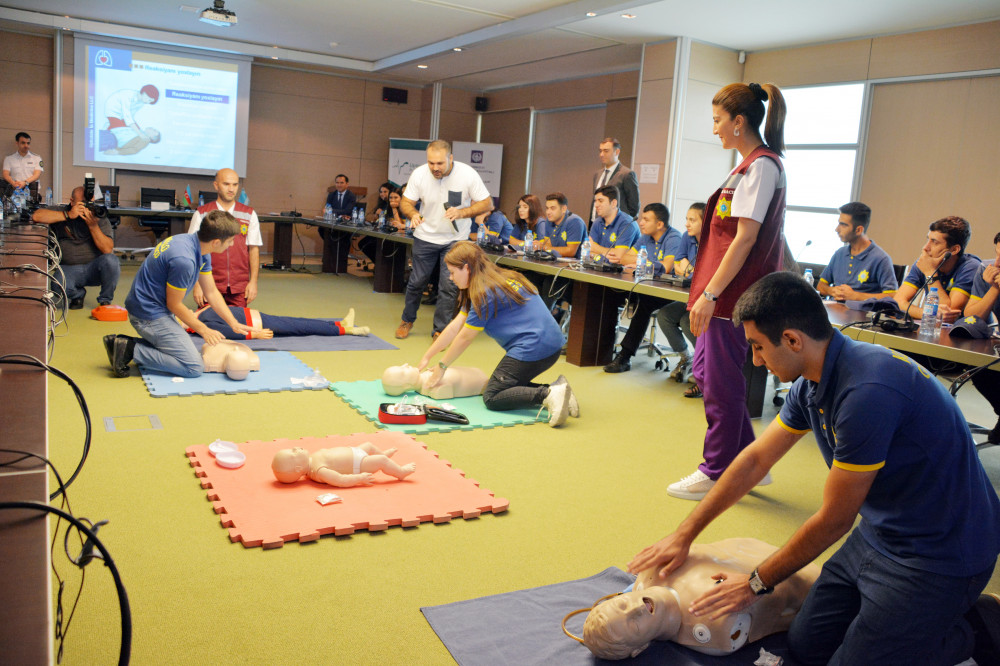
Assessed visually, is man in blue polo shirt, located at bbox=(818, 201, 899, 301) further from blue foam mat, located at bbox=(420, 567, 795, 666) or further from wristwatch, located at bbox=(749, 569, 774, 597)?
wristwatch, located at bbox=(749, 569, 774, 597)

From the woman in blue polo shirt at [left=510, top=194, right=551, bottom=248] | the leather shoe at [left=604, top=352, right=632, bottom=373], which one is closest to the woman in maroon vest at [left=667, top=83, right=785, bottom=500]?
the leather shoe at [left=604, top=352, right=632, bottom=373]

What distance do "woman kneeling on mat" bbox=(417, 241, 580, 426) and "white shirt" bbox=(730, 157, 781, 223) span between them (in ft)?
4.89

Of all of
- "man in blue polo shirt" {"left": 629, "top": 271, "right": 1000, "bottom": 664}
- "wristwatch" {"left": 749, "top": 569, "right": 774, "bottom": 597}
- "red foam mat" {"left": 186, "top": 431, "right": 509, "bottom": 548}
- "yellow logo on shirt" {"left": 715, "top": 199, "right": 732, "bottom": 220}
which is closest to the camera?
"man in blue polo shirt" {"left": 629, "top": 271, "right": 1000, "bottom": 664}

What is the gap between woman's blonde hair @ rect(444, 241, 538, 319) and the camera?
13.6ft

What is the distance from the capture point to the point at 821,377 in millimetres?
1696

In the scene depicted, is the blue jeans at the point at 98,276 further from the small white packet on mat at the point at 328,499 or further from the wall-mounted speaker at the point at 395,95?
the wall-mounted speaker at the point at 395,95

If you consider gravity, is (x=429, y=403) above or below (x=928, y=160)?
below

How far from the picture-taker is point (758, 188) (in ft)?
9.46

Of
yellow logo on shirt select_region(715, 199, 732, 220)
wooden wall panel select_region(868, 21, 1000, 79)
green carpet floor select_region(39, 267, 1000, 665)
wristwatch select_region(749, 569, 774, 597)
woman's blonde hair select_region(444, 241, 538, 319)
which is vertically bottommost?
green carpet floor select_region(39, 267, 1000, 665)

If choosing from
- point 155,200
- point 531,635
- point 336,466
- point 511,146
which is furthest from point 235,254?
→ point 511,146

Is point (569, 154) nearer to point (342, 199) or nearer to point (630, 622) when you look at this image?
point (342, 199)

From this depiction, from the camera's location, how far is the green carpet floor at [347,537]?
1991 mm

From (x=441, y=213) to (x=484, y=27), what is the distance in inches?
140

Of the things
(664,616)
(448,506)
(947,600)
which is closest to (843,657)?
(947,600)
